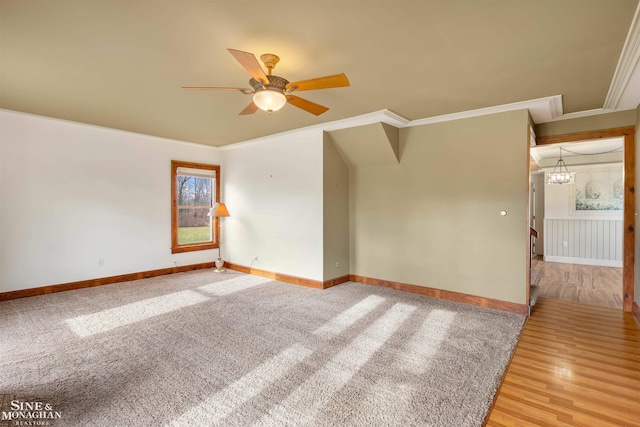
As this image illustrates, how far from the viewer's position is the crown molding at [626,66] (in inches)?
82.2

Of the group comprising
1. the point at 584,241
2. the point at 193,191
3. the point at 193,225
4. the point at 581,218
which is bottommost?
the point at 584,241

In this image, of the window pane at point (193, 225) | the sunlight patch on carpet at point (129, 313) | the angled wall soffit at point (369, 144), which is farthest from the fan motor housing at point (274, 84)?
the window pane at point (193, 225)

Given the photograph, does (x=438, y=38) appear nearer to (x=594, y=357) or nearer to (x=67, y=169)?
(x=594, y=357)

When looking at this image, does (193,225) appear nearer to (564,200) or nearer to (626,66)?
(626,66)

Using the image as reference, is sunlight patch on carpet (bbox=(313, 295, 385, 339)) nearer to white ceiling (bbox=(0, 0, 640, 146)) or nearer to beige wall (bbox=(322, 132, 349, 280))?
beige wall (bbox=(322, 132, 349, 280))

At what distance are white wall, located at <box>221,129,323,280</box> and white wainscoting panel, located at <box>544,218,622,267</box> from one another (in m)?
5.95

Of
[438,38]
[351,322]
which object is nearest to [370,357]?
[351,322]

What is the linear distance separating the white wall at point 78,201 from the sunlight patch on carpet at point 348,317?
3.77 meters

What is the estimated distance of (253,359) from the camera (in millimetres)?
2635

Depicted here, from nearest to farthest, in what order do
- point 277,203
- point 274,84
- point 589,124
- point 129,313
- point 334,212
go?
1. point 274,84
2. point 129,313
3. point 589,124
4. point 334,212
5. point 277,203

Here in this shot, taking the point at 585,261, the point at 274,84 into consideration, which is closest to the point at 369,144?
the point at 274,84

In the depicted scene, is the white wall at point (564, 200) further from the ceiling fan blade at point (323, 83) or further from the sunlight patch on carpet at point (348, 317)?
the ceiling fan blade at point (323, 83)

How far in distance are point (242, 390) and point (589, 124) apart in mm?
4980

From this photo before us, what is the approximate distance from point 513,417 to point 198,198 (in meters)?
6.01
